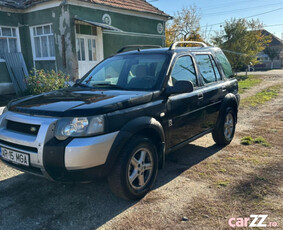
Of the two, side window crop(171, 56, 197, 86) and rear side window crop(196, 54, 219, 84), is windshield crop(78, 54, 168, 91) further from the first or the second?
rear side window crop(196, 54, 219, 84)

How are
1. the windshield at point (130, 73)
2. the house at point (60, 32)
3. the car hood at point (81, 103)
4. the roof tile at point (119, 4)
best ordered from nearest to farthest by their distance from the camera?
the car hood at point (81, 103)
the windshield at point (130, 73)
the house at point (60, 32)
the roof tile at point (119, 4)

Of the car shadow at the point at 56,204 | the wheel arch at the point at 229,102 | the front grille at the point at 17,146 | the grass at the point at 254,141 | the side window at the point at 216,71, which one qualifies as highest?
the side window at the point at 216,71

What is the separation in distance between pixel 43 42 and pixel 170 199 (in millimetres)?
11245

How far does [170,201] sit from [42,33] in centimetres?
1134

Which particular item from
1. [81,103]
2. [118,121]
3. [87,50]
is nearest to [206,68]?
[118,121]

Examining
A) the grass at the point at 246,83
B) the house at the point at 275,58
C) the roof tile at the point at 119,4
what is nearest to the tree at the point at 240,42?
the grass at the point at 246,83

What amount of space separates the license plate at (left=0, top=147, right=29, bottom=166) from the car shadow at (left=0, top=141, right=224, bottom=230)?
573mm

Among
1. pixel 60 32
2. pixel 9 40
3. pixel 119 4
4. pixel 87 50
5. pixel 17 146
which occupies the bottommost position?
pixel 17 146

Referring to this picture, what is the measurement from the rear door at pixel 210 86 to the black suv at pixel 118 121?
0.06 feet

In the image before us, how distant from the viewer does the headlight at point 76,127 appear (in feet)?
8.84

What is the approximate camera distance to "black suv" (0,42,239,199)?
270 cm

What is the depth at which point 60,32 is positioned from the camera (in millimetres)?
11539

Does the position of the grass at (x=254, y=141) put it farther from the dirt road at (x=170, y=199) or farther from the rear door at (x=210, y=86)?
the rear door at (x=210, y=86)

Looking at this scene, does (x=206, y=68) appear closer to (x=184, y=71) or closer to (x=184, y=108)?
(x=184, y=71)
